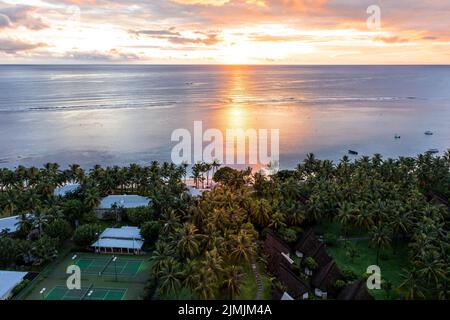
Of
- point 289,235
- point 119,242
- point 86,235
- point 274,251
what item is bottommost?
point 119,242

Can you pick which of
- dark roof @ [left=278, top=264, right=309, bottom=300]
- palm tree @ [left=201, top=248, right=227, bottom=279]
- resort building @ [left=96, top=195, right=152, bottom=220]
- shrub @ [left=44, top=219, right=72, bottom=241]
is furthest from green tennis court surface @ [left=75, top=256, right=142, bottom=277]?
dark roof @ [left=278, top=264, right=309, bottom=300]

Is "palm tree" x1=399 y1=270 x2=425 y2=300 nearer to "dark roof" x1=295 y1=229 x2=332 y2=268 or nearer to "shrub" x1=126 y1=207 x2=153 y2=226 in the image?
"dark roof" x1=295 y1=229 x2=332 y2=268

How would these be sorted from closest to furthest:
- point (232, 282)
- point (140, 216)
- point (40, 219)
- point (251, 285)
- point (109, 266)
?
point (232, 282)
point (251, 285)
point (109, 266)
point (40, 219)
point (140, 216)

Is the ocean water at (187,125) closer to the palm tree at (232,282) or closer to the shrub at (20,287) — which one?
the shrub at (20,287)

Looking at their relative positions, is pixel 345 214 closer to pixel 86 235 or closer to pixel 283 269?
pixel 283 269

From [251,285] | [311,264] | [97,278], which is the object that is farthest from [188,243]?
[311,264]

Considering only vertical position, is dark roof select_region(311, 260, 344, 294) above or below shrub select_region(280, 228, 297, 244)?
below
